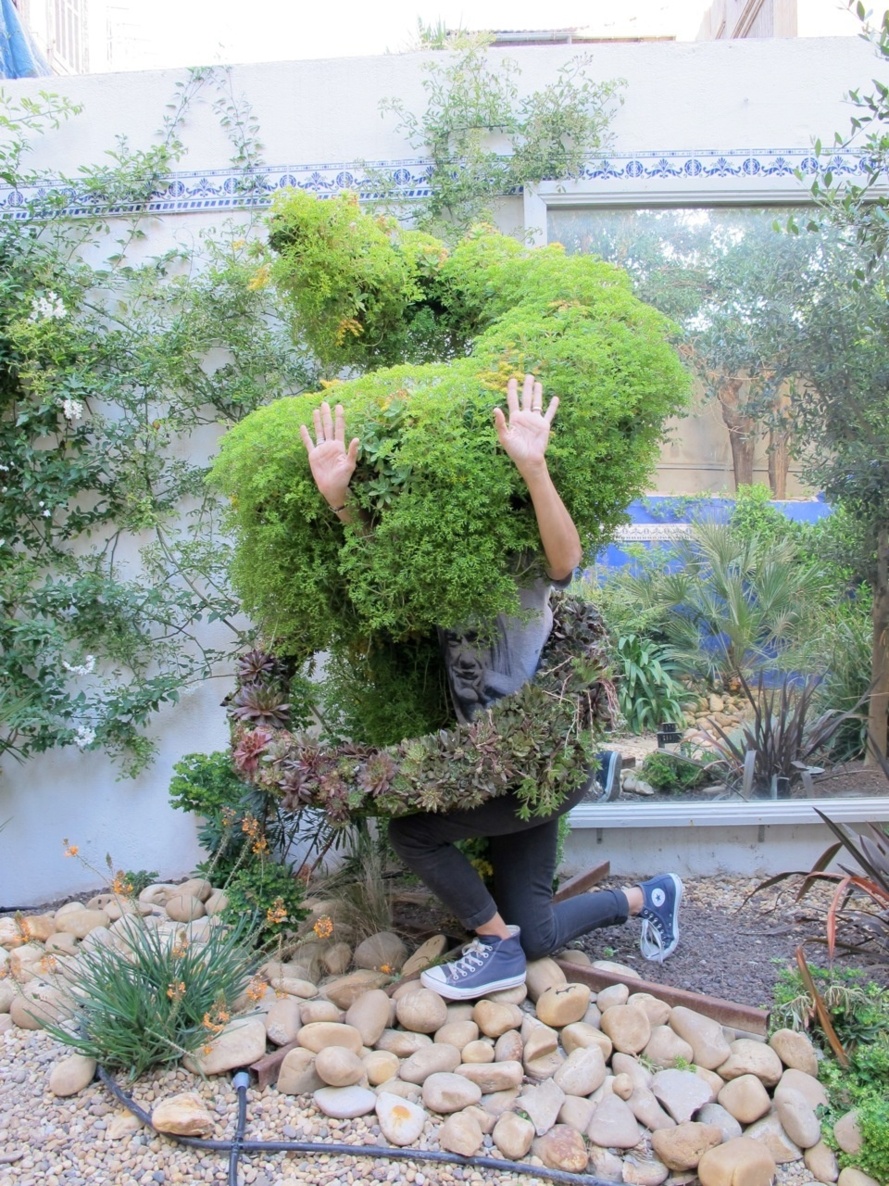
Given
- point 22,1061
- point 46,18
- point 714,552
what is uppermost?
point 46,18

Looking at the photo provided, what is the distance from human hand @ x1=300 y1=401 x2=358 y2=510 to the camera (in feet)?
8.13

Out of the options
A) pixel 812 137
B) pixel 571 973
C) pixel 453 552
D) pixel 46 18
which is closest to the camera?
pixel 453 552

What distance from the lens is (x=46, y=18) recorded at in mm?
6379

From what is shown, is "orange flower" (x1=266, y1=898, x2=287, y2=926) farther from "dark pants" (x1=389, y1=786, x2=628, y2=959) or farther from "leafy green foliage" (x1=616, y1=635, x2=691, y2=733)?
"leafy green foliage" (x1=616, y1=635, x2=691, y2=733)

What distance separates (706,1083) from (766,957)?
0.85 meters

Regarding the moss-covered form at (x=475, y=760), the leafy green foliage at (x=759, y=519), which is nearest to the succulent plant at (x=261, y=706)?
the moss-covered form at (x=475, y=760)

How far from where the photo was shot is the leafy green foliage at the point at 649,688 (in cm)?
427

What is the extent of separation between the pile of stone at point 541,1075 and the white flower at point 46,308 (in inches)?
105

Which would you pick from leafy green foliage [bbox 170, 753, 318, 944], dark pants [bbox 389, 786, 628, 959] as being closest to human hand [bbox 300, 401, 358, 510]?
dark pants [bbox 389, 786, 628, 959]

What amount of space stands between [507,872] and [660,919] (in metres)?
0.65

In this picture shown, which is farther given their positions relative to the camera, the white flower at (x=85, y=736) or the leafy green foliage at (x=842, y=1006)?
the white flower at (x=85, y=736)

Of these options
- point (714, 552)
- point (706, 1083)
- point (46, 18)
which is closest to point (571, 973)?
point (706, 1083)

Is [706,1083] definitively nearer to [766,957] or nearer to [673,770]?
[766,957]

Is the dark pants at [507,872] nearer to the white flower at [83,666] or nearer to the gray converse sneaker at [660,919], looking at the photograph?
the gray converse sneaker at [660,919]
